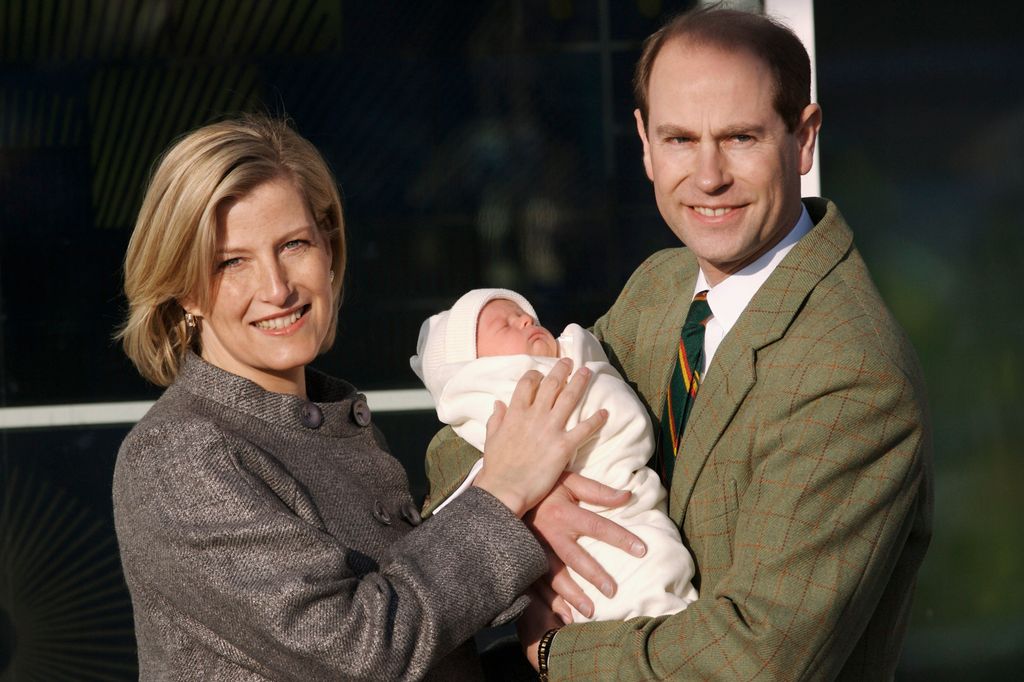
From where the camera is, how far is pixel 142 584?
229 centimetres

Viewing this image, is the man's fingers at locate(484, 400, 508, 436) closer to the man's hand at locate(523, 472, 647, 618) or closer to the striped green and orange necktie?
the man's hand at locate(523, 472, 647, 618)

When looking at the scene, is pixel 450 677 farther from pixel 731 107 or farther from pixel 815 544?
pixel 731 107

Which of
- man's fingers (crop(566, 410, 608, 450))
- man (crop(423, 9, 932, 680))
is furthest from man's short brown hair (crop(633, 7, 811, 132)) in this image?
man's fingers (crop(566, 410, 608, 450))


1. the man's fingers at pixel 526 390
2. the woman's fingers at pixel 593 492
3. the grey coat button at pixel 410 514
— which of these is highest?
the man's fingers at pixel 526 390

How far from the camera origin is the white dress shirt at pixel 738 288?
2.50 meters

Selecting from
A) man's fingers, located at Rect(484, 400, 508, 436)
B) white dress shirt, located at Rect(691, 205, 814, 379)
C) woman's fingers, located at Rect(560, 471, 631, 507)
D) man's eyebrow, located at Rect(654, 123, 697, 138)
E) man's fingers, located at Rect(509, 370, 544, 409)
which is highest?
man's eyebrow, located at Rect(654, 123, 697, 138)

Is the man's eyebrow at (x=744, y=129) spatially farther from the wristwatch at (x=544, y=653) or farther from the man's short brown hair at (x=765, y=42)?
the wristwatch at (x=544, y=653)

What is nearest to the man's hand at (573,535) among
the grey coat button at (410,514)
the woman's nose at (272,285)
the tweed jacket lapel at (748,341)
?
the tweed jacket lapel at (748,341)

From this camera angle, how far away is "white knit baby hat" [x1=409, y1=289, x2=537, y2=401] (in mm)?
2643

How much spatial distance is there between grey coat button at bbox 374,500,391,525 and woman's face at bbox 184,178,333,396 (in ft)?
1.05

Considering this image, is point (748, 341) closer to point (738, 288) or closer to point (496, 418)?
point (738, 288)

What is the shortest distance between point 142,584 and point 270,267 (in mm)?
635

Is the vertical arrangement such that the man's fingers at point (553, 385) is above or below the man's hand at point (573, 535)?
above

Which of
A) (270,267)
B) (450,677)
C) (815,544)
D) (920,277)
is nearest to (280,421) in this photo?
(270,267)
